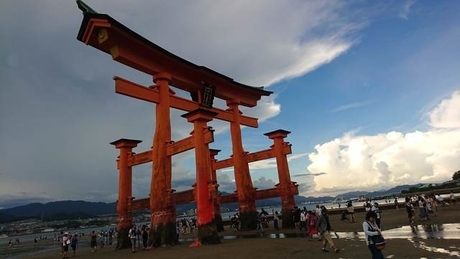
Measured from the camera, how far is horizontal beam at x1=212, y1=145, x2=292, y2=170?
25078 millimetres

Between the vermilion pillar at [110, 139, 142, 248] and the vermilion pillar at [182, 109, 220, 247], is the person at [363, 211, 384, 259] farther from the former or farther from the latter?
the vermilion pillar at [110, 139, 142, 248]

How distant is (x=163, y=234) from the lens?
57.9 feet

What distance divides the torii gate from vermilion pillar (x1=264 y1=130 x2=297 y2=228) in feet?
0.15

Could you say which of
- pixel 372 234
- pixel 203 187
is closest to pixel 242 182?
pixel 203 187

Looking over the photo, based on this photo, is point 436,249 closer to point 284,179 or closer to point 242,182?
point 284,179

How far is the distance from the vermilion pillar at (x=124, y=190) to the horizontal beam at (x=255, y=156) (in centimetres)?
819

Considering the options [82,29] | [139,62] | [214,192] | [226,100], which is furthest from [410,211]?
[82,29]

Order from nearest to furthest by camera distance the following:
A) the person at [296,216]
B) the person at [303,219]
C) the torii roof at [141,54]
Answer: the torii roof at [141,54]
the person at [303,219]
the person at [296,216]

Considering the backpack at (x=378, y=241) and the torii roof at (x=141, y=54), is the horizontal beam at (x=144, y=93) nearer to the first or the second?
the torii roof at (x=141, y=54)

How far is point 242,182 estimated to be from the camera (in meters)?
25.7

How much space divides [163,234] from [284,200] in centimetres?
1051

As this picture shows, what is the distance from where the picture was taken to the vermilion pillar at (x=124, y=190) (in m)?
20.9

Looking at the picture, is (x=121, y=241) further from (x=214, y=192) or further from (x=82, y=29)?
(x=82, y=29)

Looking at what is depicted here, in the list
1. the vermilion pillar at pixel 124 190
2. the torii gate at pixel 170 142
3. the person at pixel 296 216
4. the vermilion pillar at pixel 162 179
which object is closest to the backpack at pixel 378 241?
the torii gate at pixel 170 142
